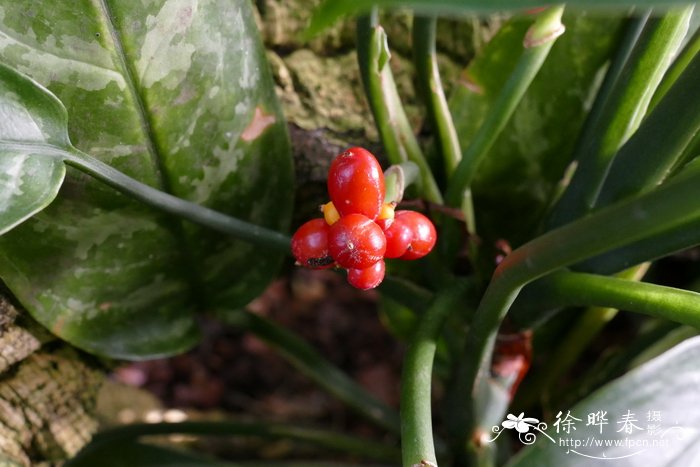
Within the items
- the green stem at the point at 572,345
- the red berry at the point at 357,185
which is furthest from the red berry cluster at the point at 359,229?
the green stem at the point at 572,345

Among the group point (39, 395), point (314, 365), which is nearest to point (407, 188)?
point (314, 365)

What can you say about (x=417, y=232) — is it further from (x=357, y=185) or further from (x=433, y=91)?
(x=433, y=91)

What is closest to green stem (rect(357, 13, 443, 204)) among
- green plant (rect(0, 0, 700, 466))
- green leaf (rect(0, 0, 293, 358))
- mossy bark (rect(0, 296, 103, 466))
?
green plant (rect(0, 0, 700, 466))

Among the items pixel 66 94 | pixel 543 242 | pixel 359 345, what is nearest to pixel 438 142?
pixel 543 242

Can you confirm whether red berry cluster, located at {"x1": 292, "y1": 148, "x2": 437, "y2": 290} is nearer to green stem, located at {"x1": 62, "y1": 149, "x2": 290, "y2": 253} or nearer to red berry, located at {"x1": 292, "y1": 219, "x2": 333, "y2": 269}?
red berry, located at {"x1": 292, "y1": 219, "x2": 333, "y2": 269}

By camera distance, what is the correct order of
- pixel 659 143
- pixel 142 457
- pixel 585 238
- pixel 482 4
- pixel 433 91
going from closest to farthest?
pixel 482 4
pixel 585 238
pixel 659 143
pixel 433 91
pixel 142 457

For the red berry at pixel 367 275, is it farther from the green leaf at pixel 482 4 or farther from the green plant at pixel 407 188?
the green leaf at pixel 482 4
